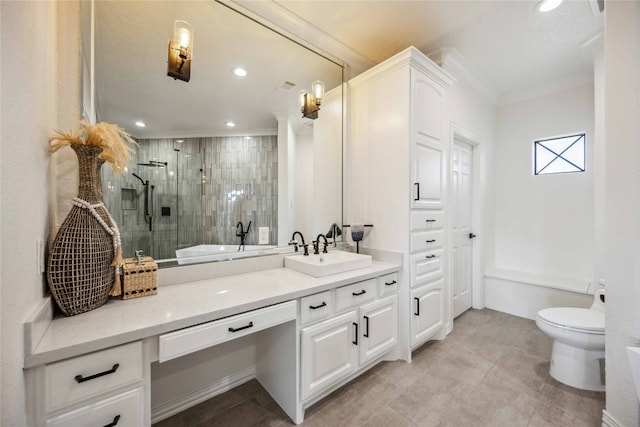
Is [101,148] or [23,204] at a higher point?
[101,148]

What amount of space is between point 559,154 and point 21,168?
4545mm

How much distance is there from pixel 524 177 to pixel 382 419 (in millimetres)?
3364

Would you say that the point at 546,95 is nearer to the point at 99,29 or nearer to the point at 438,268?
the point at 438,268

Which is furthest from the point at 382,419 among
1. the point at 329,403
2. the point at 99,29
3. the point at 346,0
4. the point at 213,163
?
the point at 346,0

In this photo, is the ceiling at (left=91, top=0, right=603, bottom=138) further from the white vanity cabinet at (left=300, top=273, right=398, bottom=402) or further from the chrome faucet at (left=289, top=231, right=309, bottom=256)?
the white vanity cabinet at (left=300, top=273, right=398, bottom=402)

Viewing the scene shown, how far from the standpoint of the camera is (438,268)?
234 cm

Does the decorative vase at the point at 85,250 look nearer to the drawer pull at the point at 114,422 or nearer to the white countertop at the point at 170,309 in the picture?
the white countertop at the point at 170,309

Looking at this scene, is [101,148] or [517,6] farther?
[517,6]

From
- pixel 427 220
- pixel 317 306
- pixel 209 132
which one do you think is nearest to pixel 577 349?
pixel 427 220

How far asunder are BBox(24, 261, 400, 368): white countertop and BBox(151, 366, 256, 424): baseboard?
0.75 metres

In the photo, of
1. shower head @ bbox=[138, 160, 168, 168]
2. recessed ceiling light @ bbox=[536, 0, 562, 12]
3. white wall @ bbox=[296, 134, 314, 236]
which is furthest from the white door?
shower head @ bbox=[138, 160, 168, 168]

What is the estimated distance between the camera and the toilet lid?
5.80 ft

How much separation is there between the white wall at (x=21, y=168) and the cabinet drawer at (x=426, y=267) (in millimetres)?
2126

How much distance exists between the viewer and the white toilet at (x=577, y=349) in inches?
69.2
